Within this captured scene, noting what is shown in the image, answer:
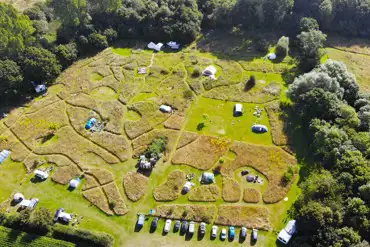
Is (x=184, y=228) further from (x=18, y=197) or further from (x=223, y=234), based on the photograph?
(x=18, y=197)

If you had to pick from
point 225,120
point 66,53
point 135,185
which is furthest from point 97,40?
point 135,185

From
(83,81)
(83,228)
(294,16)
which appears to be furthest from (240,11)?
(83,228)

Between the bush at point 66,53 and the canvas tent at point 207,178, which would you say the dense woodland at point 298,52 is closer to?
the bush at point 66,53

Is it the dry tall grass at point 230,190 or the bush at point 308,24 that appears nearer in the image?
the dry tall grass at point 230,190

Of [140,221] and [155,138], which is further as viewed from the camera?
[155,138]

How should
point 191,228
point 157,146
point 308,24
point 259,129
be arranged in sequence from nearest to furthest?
1. point 191,228
2. point 157,146
3. point 259,129
4. point 308,24

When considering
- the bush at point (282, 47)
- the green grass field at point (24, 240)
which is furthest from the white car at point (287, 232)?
the bush at point (282, 47)

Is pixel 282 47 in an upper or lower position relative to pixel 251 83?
upper

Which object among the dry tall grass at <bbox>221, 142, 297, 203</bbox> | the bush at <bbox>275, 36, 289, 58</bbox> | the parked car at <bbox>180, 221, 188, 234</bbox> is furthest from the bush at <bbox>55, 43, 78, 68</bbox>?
the parked car at <bbox>180, 221, 188, 234</bbox>
